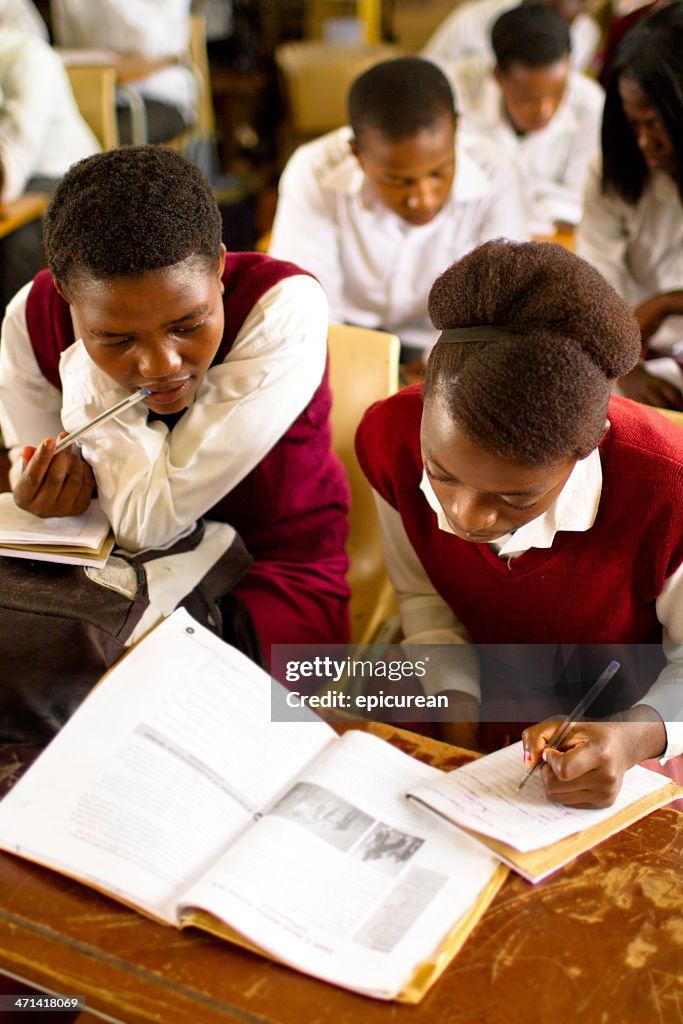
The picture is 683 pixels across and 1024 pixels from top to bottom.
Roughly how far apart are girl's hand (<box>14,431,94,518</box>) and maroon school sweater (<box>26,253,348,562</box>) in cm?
21

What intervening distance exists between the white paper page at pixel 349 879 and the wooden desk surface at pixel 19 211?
1.81m

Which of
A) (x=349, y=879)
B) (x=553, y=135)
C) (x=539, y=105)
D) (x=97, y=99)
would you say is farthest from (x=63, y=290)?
(x=553, y=135)

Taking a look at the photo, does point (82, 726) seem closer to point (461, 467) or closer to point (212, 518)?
point (461, 467)

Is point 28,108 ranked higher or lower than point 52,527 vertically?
higher

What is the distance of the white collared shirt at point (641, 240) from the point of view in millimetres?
2170

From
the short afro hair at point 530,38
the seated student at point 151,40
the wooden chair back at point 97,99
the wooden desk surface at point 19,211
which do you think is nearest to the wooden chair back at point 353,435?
the wooden desk surface at point 19,211

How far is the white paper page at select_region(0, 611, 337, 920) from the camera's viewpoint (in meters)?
0.83

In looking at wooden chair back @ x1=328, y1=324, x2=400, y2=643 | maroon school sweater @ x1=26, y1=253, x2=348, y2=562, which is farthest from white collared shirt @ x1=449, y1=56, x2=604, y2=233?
maroon school sweater @ x1=26, y1=253, x2=348, y2=562

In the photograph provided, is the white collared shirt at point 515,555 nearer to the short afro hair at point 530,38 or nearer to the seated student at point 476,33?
the short afro hair at point 530,38

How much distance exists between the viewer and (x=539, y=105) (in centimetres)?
322

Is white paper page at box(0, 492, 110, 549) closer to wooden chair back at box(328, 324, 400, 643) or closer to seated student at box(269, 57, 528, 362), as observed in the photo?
wooden chair back at box(328, 324, 400, 643)

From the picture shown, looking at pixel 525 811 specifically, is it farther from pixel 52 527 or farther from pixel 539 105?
pixel 539 105

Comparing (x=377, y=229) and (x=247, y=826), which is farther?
(x=377, y=229)

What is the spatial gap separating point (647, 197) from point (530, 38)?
128cm
